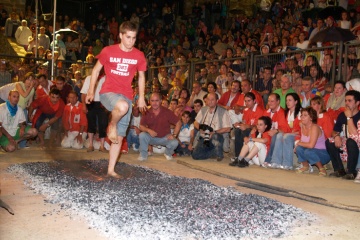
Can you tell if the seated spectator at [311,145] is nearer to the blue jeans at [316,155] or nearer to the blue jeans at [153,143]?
the blue jeans at [316,155]

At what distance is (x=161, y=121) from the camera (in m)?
8.76

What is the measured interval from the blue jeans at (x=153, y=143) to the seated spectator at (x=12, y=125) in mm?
2774

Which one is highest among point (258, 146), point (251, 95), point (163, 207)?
point (251, 95)

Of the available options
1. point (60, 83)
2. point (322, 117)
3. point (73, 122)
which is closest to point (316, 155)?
point (322, 117)

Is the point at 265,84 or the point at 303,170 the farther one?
the point at 265,84

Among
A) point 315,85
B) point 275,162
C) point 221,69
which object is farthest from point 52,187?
point 221,69

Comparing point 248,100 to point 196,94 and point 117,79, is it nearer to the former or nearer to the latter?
point 196,94

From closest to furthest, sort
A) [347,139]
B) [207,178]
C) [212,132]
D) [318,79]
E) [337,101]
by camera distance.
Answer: [207,178], [347,139], [337,101], [212,132], [318,79]

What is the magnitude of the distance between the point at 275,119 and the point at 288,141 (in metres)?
0.66

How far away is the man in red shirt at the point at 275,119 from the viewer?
8.15 m

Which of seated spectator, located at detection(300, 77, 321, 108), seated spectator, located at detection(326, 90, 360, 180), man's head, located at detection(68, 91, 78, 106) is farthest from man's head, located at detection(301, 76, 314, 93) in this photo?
man's head, located at detection(68, 91, 78, 106)

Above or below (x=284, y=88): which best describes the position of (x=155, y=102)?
below

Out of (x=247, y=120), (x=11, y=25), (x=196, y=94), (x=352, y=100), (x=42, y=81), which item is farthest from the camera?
(x=11, y=25)

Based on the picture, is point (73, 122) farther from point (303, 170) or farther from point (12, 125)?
point (303, 170)
